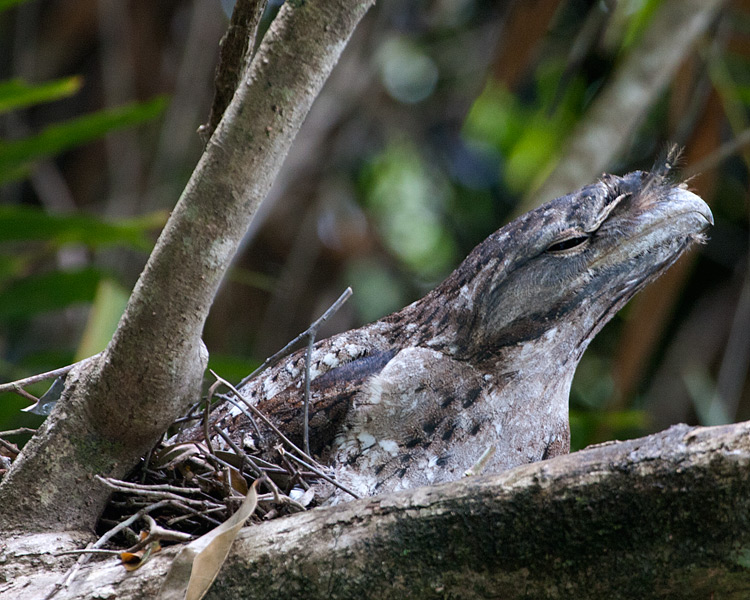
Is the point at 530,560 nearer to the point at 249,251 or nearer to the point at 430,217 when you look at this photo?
the point at 249,251

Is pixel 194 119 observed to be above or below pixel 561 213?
above

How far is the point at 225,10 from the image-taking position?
587 cm

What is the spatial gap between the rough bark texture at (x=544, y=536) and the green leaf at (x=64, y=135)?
88.7 inches

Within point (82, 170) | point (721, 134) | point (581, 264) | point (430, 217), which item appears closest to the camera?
point (581, 264)

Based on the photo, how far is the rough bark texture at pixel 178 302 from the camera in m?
1.49

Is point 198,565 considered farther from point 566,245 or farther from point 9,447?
point 566,245

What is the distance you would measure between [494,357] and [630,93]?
2357 millimetres

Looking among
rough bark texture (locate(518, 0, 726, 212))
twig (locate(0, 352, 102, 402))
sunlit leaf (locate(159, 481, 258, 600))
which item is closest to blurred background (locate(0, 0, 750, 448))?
rough bark texture (locate(518, 0, 726, 212))

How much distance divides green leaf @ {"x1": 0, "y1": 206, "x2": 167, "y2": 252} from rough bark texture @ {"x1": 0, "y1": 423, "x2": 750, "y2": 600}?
201cm

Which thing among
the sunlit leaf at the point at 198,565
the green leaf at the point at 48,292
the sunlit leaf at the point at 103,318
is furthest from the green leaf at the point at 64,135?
the sunlit leaf at the point at 198,565

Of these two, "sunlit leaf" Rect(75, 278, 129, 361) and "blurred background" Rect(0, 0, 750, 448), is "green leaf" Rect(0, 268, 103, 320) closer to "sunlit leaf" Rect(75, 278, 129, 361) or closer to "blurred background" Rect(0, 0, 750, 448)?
"sunlit leaf" Rect(75, 278, 129, 361)

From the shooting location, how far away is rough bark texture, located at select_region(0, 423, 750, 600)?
1.22 meters

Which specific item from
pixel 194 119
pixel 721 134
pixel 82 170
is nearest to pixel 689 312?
pixel 721 134

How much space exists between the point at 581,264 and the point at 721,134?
290 cm
